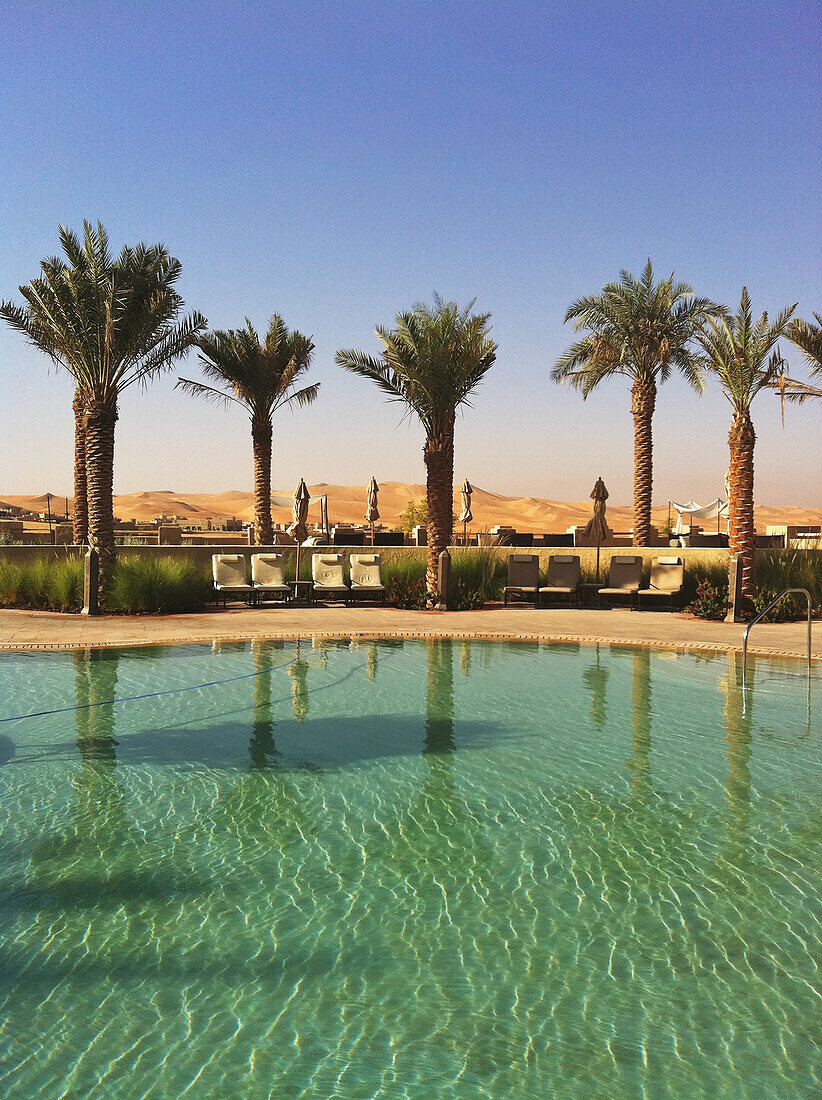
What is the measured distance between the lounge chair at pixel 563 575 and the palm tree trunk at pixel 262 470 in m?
9.48

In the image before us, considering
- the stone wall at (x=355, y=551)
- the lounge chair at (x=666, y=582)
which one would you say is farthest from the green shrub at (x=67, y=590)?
the lounge chair at (x=666, y=582)

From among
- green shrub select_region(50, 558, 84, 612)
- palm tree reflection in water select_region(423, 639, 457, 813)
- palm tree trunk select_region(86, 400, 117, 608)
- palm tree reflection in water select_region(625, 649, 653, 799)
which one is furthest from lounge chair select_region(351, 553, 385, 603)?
palm tree reflection in water select_region(625, 649, 653, 799)

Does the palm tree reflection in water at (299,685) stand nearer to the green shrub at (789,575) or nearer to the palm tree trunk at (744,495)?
the palm tree trunk at (744,495)

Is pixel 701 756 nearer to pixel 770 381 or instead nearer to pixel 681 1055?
pixel 681 1055

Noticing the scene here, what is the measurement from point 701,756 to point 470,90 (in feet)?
42.9

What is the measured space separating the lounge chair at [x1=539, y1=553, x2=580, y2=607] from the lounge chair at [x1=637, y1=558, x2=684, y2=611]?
1289 millimetres

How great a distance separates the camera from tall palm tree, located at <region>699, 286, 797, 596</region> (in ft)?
45.8

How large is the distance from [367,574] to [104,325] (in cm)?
663

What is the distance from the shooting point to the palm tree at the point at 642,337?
74.8 feet

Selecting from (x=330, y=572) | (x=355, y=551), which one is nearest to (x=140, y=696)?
(x=330, y=572)

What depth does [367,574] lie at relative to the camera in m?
16.9

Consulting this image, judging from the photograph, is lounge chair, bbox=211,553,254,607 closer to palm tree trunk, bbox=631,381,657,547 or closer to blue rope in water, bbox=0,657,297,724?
blue rope in water, bbox=0,657,297,724

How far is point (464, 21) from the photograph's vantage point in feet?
42.2

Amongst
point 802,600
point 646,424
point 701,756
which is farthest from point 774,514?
point 701,756
